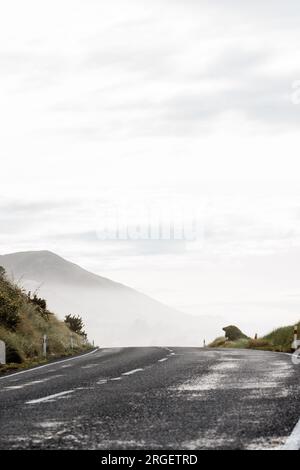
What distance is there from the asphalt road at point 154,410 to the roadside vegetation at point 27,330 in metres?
7.69

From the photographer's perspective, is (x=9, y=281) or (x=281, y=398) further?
(x=9, y=281)

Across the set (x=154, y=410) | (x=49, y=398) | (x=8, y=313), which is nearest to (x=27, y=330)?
(x=8, y=313)

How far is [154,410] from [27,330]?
1937cm

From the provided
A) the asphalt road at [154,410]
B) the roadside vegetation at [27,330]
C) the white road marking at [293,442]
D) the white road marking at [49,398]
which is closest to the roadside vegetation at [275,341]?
the roadside vegetation at [27,330]

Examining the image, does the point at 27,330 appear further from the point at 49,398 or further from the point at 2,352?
the point at 49,398

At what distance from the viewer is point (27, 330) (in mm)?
26828

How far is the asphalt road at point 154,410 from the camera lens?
6117mm

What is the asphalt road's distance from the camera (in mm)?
6117

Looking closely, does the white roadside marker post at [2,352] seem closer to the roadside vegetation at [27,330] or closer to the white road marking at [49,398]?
the roadside vegetation at [27,330]

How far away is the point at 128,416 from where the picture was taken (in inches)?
301

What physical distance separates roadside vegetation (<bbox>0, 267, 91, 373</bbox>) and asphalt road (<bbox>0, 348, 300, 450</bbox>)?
7.69m
